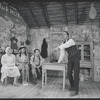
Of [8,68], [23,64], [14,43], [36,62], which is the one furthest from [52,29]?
[8,68]

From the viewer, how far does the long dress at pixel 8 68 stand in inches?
221

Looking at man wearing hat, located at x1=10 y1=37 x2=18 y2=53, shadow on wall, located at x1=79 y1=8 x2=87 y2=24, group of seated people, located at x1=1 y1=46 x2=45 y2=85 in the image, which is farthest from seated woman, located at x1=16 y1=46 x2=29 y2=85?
shadow on wall, located at x1=79 y1=8 x2=87 y2=24

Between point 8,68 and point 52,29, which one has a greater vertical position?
point 52,29

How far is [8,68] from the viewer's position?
568 cm

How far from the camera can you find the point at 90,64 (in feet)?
24.1

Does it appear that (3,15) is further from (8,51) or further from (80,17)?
(80,17)

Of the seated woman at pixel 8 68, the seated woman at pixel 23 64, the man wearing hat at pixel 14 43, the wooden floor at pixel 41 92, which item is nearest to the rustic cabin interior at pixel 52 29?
the man wearing hat at pixel 14 43

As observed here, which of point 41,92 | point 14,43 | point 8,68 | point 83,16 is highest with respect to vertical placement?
point 83,16

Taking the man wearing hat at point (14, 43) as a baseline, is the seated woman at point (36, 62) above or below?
below

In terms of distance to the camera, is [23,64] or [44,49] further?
[44,49]

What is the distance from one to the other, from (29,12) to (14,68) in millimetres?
3041

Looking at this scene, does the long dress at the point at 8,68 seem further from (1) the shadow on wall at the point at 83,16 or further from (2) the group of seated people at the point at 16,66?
(1) the shadow on wall at the point at 83,16

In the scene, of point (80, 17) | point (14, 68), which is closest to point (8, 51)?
point (14, 68)

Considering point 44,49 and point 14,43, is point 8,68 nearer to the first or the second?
point 14,43
